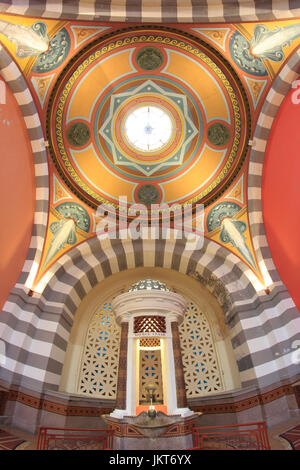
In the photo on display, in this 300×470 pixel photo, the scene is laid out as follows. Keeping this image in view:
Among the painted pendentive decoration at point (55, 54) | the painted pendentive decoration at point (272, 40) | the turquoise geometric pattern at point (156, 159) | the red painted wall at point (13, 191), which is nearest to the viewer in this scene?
the painted pendentive decoration at point (272, 40)

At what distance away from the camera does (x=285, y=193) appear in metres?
6.44

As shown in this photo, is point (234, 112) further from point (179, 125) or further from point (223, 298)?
point (223, 298)

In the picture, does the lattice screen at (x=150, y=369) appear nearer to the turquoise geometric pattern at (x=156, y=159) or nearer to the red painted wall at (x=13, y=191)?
the red painted wall at (x=13, y=191)

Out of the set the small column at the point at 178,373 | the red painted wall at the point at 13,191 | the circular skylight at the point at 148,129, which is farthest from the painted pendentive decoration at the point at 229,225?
the red painted wall at the point at 13,191

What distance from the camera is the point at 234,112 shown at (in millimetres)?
7473

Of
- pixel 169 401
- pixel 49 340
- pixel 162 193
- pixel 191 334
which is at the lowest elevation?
pixel 169 401

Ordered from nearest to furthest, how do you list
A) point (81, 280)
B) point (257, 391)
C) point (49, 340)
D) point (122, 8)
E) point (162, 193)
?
point (122, 8)
point (257, 391)
point (49, 340)
point (81, 280)
point (162, 193)

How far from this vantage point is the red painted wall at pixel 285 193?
6035 millimetres

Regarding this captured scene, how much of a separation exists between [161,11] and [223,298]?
265 inches

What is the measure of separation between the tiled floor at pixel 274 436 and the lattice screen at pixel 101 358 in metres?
1.98

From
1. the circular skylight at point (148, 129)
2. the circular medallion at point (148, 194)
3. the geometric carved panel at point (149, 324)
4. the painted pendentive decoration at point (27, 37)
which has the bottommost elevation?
the geometric carved panel at point (149, 324)

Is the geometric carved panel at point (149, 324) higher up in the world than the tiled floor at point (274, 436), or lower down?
higher up

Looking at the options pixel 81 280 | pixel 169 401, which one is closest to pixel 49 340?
pixel 81 280
